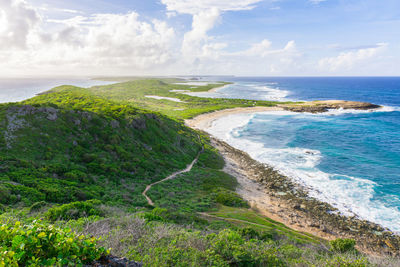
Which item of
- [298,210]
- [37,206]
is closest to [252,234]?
[298,210]

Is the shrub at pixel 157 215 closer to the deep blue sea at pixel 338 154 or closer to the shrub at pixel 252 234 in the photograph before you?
the shrub at pixel 252 234

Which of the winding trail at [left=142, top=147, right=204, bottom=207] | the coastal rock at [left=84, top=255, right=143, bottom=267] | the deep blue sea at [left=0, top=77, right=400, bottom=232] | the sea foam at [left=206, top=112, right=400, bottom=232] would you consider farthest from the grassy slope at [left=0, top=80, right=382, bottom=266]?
the deep blue sea at [left=0, top=77, right=400, bottom=232]

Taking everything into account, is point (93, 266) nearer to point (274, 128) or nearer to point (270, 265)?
point (270, 265)

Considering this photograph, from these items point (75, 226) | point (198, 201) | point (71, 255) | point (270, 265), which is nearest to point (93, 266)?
point (71, 255)

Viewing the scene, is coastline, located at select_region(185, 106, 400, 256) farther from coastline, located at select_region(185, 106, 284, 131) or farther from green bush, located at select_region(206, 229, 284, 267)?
coastline, located at select_region(185, 106, 284, 131)

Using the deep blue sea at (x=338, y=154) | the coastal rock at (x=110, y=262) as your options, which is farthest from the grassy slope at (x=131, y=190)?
the deep blue sea at (x=338, y=154)

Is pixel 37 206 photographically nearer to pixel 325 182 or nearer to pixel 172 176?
pixel 172 176
